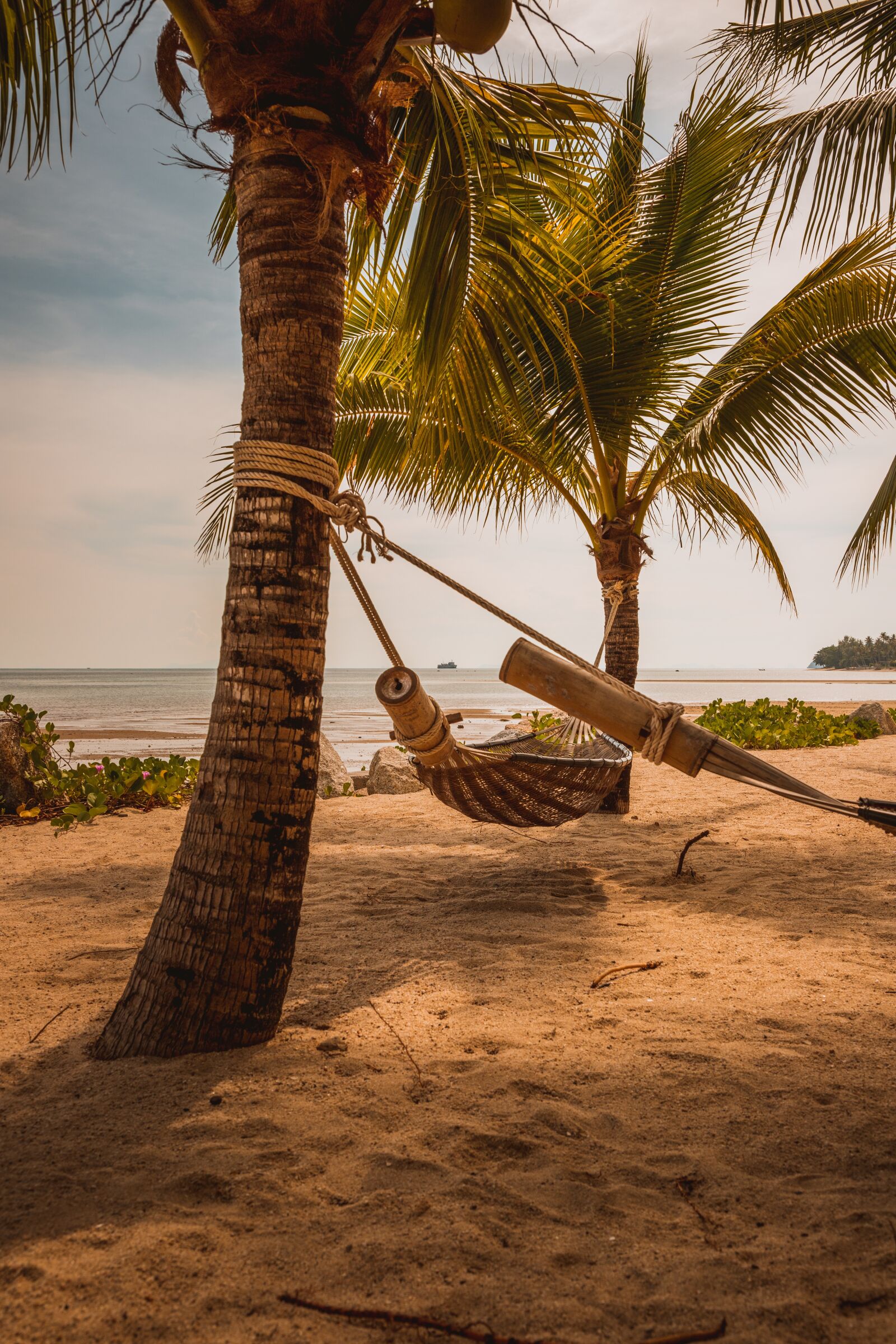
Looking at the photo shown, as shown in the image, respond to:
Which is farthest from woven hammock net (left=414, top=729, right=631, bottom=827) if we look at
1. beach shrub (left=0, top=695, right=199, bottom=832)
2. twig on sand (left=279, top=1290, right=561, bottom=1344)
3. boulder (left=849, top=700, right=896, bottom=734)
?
boulder (left=849, top=700, right=896, bottom=734)

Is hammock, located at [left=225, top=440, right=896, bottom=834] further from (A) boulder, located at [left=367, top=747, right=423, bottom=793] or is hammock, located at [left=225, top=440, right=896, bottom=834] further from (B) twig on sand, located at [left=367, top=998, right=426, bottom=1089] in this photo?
(A) boulder, located at [left=367, top=747, right=423, bottom=793]

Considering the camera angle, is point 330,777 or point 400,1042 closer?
point 400,1042

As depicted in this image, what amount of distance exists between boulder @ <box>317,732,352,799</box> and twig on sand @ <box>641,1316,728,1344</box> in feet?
17.1

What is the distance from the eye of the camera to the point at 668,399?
518 cm

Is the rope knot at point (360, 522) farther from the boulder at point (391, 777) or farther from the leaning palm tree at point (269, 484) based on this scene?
the boulder at point (391, 777)

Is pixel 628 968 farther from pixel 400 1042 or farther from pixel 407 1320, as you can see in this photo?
pixel 407 1320

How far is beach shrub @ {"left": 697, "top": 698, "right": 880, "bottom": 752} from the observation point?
8453 millimetres

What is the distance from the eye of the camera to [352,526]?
2246 mm

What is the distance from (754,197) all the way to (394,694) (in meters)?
4.07

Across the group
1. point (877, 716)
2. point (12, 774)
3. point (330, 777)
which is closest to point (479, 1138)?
point (12, 774)

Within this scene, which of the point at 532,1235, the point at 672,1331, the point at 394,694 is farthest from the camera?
the point at 394,694

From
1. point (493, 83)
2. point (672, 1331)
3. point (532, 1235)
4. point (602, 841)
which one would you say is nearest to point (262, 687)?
point (532, 1235)

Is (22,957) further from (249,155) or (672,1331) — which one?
(249,155)

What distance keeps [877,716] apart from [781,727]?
10.2 ft
